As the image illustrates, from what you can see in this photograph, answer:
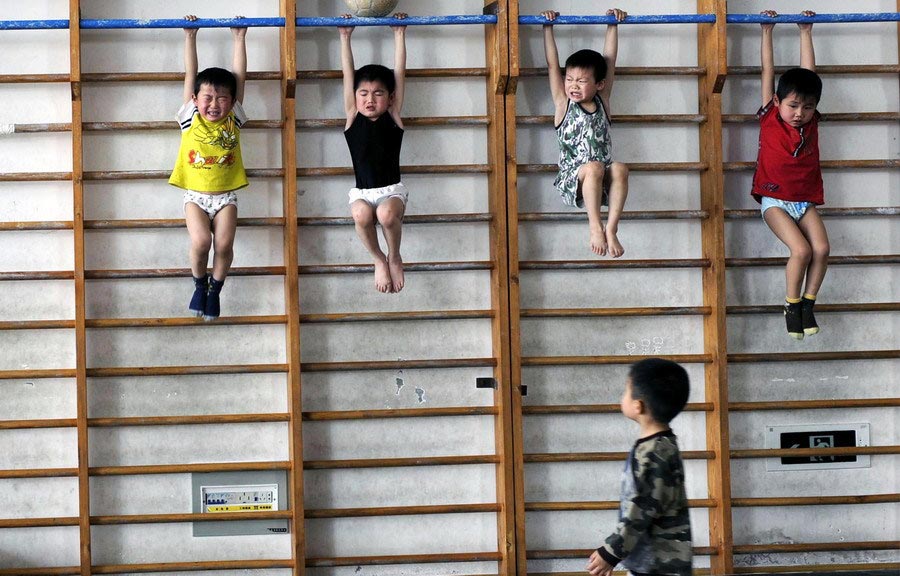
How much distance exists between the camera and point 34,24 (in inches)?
188

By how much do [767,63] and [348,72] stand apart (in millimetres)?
2103

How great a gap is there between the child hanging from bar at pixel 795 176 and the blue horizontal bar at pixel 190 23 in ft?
8.10

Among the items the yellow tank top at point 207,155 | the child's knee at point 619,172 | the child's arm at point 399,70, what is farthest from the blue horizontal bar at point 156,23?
the child's knee at point 619,172

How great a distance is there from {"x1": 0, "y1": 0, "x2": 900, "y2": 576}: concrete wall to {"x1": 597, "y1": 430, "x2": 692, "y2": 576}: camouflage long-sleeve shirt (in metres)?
2.10

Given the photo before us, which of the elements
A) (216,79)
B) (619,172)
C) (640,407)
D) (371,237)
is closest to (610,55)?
(619,172)

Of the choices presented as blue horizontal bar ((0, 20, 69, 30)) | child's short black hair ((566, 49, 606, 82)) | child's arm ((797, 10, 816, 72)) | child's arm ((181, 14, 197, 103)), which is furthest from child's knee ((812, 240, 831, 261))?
blue horizontal bar ((0, 20, 69, 30))

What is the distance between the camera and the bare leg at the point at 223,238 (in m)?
4.79

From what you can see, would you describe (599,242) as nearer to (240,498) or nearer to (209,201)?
(209,201)

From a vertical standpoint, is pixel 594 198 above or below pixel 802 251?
above

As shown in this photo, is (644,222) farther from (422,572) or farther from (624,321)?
(422,572)

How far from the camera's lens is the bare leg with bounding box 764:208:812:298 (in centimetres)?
498

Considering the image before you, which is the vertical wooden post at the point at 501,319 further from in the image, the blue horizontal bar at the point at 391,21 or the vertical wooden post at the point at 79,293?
the vertical wooden post at the point at 79,293

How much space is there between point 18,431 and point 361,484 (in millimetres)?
1710

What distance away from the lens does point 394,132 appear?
16.1 feet
